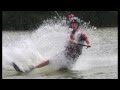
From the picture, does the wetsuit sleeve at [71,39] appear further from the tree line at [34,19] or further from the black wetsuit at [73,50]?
the tree line at [34,19]

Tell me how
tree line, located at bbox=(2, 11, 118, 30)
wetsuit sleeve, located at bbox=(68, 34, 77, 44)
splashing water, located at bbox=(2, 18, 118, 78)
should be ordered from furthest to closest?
tree line, located at bbox=(2, 11, 118, 30) → splashing water, located at bbox=(2, 18, 118, 78) → wetsuit sleeve, located at bbox=(68, 34, 77, 44)

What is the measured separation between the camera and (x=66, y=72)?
8.25 metres

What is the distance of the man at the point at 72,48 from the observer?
8367 mm

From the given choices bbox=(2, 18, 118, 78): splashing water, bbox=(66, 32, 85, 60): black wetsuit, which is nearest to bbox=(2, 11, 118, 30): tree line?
bbox=(2, 18, 118, 78): splashing water

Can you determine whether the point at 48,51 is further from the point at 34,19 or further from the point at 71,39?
the point at 34,19

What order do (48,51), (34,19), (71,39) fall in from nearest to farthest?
(71,39)
(48,51)
(34,19)

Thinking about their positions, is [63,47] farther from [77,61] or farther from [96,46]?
[96,46]

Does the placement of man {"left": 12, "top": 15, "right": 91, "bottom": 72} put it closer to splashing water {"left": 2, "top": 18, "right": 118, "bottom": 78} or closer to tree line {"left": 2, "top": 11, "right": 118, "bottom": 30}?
splashing water {"left": 2, "top": 18, "right": 118, "bottom": 78}

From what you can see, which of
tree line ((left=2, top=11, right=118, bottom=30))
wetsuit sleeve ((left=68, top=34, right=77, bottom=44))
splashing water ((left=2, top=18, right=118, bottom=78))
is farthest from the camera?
tree line ((left=2, top=11, right=118, bottom=30))

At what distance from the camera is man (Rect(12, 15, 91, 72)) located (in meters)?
8.37

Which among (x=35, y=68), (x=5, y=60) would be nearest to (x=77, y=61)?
(x=35, y=68)

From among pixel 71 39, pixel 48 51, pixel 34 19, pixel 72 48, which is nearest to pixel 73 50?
pixel 72 48

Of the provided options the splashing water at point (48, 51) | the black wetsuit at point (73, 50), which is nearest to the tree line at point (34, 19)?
the splashing water at point (48, 51)

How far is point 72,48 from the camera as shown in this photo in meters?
8.44
